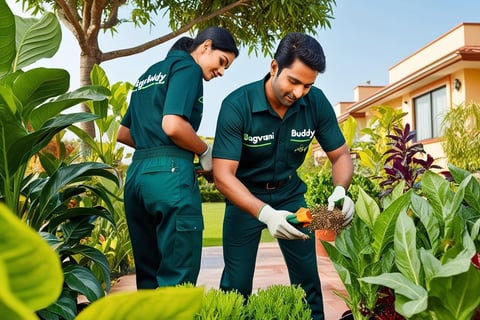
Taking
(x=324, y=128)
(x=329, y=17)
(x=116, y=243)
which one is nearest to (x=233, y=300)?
(x=324, y=128)

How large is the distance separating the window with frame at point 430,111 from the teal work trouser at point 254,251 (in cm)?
1245

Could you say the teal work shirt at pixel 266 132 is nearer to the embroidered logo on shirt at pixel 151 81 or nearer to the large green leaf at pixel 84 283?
the embroidered logo on shirt at pixel 151 81

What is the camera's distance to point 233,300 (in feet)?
4.50

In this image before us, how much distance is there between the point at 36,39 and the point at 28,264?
2.44m

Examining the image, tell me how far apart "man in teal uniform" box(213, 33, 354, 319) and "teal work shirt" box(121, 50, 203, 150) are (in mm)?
184

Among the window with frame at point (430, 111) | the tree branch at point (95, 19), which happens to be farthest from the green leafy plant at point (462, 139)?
the tree branch at point (95, 19)

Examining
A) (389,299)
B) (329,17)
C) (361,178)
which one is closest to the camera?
(389,299)

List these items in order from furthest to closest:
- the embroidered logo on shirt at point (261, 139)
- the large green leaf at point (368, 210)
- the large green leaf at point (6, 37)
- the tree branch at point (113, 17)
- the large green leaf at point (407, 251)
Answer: the tree branch at point (113, 17) < the embroidered logo on shirt at point (261, 139) < the large green leaf at point (6, 37) < the large green leaf at point (368, 210) < the large green leaf at point (407, 251)

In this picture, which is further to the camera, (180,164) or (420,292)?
(180,164)

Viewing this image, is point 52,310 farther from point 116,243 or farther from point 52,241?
point 116,243

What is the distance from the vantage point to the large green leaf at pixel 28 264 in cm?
23

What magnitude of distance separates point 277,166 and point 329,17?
923cm

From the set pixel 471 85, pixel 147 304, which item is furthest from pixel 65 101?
pixel 471 85

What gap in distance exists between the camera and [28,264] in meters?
0.25
